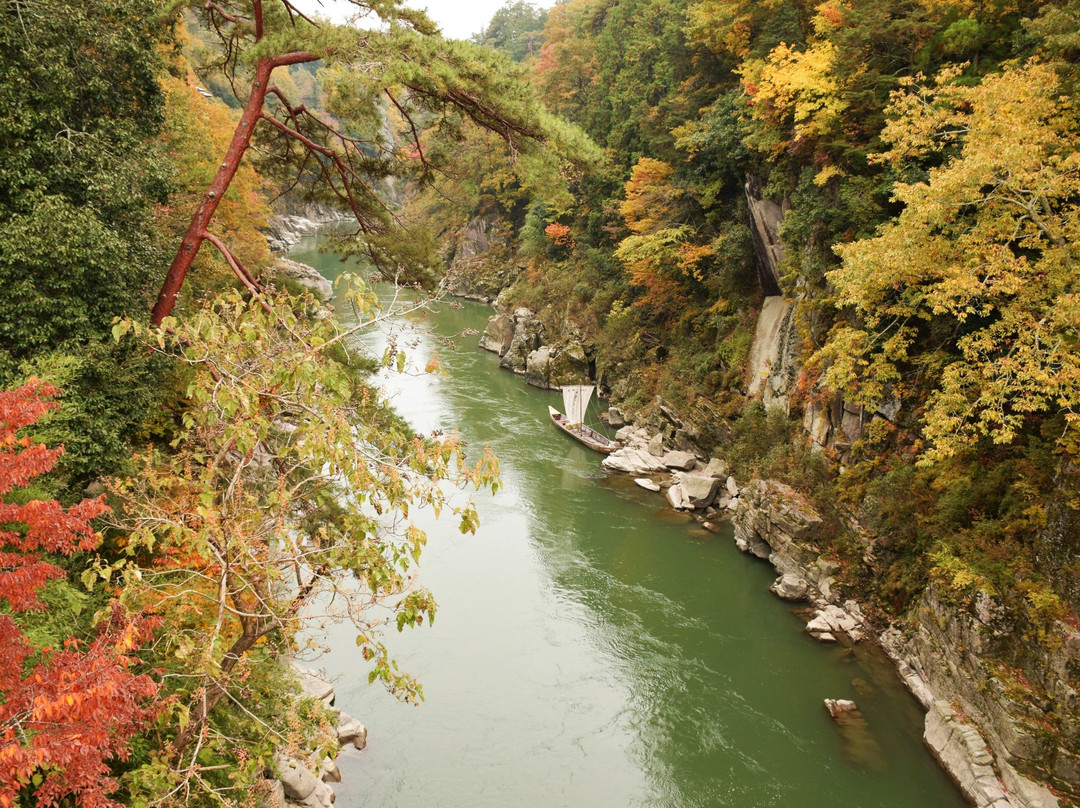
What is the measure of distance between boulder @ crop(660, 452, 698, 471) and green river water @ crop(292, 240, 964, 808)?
7.23 ft

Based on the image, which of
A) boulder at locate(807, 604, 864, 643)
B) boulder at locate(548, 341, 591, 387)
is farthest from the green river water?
boulder at locate(548, 341, 591, 387)

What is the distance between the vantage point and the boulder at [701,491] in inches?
682

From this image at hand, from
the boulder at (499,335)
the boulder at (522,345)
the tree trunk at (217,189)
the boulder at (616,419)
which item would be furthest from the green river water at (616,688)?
the boulder at (499,335)

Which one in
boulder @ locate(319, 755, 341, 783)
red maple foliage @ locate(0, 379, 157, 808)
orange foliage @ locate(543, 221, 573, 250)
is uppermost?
orange foliage @ locate(543, 221, 573, 250)

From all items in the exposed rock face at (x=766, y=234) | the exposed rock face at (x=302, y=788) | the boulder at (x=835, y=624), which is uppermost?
the exposed rock face at (x=766, y=234)

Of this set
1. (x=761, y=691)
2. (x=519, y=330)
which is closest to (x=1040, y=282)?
(x=761, y=691)

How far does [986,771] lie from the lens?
919 centimetres

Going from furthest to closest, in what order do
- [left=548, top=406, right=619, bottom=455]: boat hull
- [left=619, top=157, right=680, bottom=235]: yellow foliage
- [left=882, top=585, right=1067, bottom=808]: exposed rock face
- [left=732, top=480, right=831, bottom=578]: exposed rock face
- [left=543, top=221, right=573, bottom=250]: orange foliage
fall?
1. [left=543, top=221, right=573, bottom=250]: orange foliage
2. [left=619, top=157, right=680, bottom=235]: yellow foliage
3. [left=548, top=406, right=619, bottom=455]: boat hull
4. [left=732, top=480, right=831, bottom=578]: exposed rock face
5. [left=882, top=585, right=1067, bottom=808]: exposed rock face

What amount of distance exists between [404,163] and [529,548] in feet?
31.7

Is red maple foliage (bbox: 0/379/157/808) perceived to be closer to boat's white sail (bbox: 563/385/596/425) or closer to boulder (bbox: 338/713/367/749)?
boulder (bbox: 338/713/367/749)

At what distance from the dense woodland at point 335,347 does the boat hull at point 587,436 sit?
4506mm

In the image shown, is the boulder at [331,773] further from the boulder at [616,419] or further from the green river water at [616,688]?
the boulder at [616,419]

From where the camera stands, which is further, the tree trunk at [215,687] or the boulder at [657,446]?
the boulder at [657,446]

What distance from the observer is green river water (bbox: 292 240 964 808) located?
9703 mm
